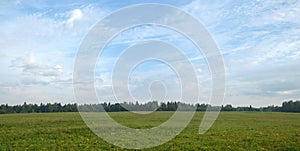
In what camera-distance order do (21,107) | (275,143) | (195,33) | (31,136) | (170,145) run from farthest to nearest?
(21,107) < (31,136) < (275,143) < (170,145) < (195,33)

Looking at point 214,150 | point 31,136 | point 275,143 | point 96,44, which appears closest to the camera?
point 96,44

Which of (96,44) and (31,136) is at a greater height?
(96,44)

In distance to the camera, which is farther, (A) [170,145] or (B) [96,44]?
(A) [170,145]

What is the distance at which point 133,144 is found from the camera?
25.7m

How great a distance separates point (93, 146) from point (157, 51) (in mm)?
9103

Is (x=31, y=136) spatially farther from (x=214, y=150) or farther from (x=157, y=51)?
(x=214, y=150)

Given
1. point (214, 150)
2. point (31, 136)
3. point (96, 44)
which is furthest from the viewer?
point (31, 136)

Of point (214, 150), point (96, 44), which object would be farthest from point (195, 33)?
point (214, 150)

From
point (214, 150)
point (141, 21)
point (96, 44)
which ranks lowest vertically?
point (214, 150)

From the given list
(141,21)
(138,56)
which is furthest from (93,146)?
(141,21)

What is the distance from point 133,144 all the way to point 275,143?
12.1 metres

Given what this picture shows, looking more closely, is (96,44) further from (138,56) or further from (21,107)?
(21,107)

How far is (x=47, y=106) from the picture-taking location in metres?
168

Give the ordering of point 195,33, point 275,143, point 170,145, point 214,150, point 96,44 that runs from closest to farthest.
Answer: point 96,44 → point 195,33 → point 214,150 → point 170,145 → point 275,143
